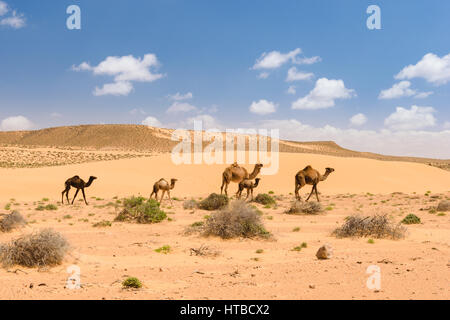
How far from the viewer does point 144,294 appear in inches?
279

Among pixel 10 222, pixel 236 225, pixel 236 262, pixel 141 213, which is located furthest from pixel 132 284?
pixel 141 213

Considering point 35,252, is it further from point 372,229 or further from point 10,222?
point 372,229

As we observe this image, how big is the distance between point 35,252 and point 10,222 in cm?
549

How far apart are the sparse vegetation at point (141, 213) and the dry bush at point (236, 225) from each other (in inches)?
165

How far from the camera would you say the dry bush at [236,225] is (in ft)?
41.4

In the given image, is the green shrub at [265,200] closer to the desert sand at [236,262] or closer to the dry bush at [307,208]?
the desert sand at [236,262]

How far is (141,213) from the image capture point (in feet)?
54.6

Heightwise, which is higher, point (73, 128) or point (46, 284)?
point (73, 128)

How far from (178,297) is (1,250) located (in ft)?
14.6

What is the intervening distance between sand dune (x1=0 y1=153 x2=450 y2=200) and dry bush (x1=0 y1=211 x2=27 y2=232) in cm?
Answer: 1751

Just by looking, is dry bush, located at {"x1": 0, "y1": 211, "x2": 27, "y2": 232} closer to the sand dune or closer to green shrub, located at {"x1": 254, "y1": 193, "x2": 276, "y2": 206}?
green shrub, located at {"x1": 254, "y1": 193, "x2": 276, "y2": 206}
